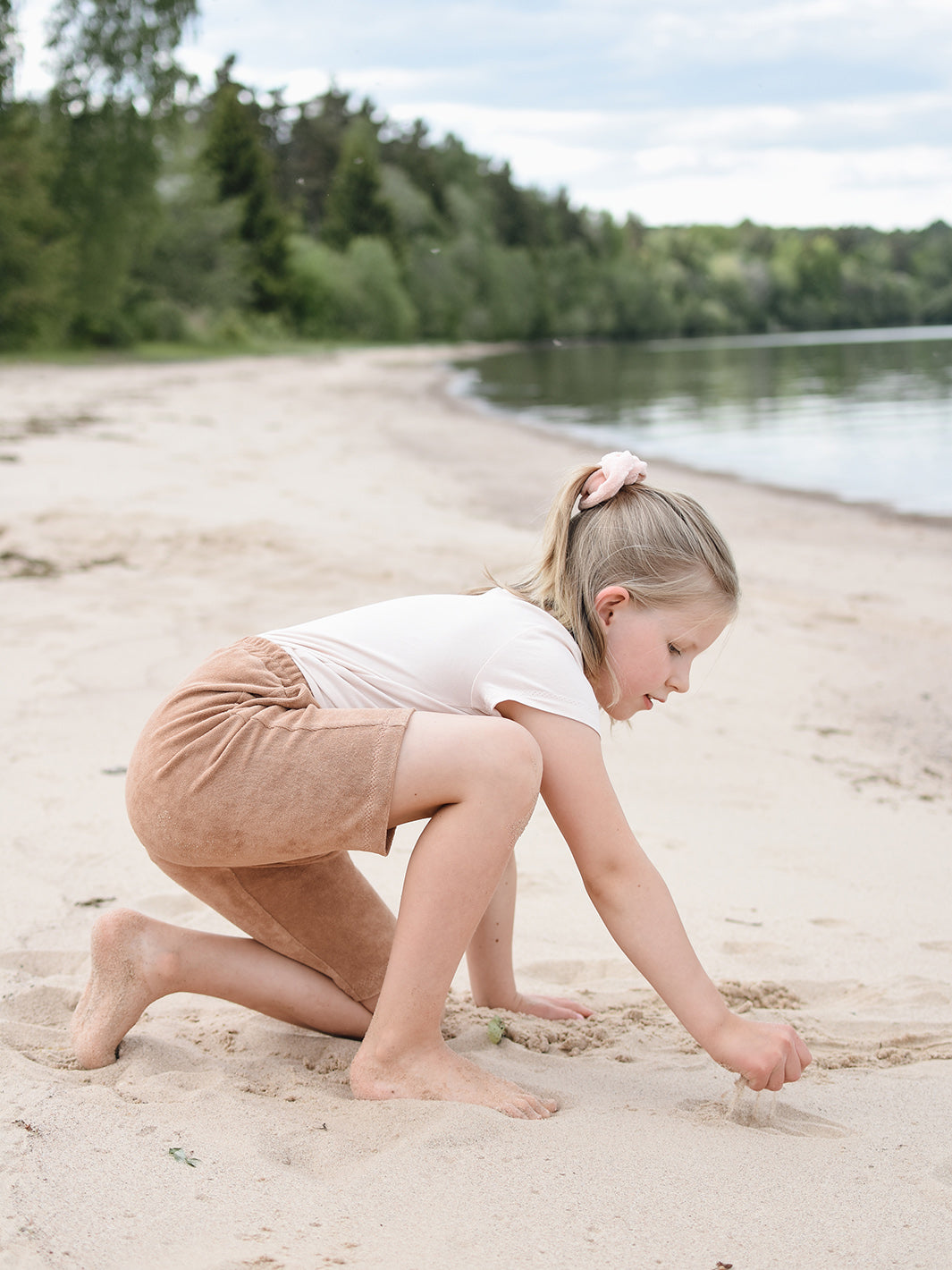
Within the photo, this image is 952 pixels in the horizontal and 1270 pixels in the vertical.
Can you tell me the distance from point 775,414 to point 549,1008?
1632 centimetres

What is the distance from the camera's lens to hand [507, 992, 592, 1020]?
1.92m

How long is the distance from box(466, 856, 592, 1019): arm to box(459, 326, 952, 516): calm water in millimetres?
7742

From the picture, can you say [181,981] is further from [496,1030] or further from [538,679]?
[538,679]

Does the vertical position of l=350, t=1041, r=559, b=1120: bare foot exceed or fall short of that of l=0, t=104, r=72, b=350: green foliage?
it falls short

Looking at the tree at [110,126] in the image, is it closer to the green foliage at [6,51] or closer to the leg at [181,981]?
the green foliage at [6,51]

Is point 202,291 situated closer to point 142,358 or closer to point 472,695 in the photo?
point 142,358

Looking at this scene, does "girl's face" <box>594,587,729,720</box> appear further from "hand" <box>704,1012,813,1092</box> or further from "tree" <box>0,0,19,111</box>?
"tree" <box>0,0,19,111</box>

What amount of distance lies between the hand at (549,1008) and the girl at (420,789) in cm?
25

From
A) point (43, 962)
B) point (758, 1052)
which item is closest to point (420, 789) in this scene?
point (758, 1052)

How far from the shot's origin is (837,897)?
2414 mm

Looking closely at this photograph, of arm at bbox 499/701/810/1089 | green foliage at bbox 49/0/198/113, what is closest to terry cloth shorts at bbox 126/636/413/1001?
arm at bbox 499/701/810/1089

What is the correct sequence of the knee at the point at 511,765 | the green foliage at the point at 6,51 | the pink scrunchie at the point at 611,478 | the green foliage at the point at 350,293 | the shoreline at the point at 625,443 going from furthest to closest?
1. the green foliage at the point at 350,293
2. the green foliage at the point at 6,51
3. the shoreline at the point at 625,443
4. the pink scrunchie at the point at 611,478
5. the knee at the point at 511,765

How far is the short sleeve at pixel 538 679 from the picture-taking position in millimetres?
1613

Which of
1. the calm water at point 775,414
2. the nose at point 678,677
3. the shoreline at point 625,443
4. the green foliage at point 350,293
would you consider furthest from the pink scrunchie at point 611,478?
the green foliage at point 350,293
